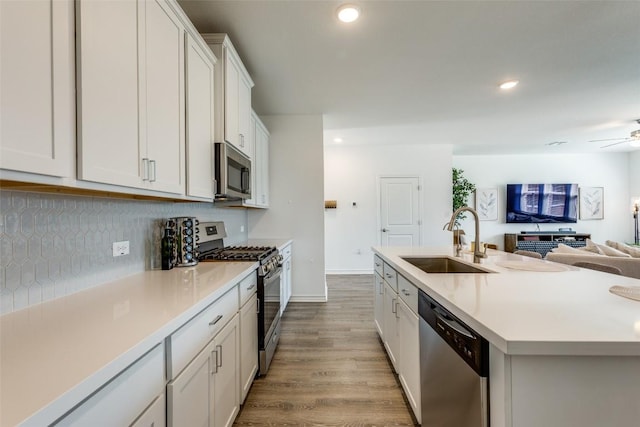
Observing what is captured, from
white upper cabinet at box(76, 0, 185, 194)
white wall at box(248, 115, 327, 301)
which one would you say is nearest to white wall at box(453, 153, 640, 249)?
white wall at box(248, 115, 327, 301)

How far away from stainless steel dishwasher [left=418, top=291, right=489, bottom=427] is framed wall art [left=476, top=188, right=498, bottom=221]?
6.25 m

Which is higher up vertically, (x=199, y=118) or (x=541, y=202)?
(x=199, y=118)

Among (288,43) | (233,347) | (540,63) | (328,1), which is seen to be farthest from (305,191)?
(540,63)

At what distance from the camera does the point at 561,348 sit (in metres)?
0.70

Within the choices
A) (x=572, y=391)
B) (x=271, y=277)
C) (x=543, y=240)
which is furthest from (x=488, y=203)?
(x=572, y=391)

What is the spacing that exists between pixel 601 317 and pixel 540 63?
2.73 meters

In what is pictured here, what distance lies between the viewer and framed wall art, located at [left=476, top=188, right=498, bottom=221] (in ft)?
21.5

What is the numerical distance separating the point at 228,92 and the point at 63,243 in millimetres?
1455

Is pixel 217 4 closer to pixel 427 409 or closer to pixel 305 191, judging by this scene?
pixel 305 191

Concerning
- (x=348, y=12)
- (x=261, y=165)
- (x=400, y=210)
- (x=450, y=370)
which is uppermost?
(x=348, y=12)

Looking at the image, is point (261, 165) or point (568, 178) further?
point (568, 178)

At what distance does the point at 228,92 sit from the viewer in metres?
2.07

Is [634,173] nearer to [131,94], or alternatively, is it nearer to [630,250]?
[630,250]

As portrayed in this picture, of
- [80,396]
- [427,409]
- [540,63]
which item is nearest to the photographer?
[80,396]
